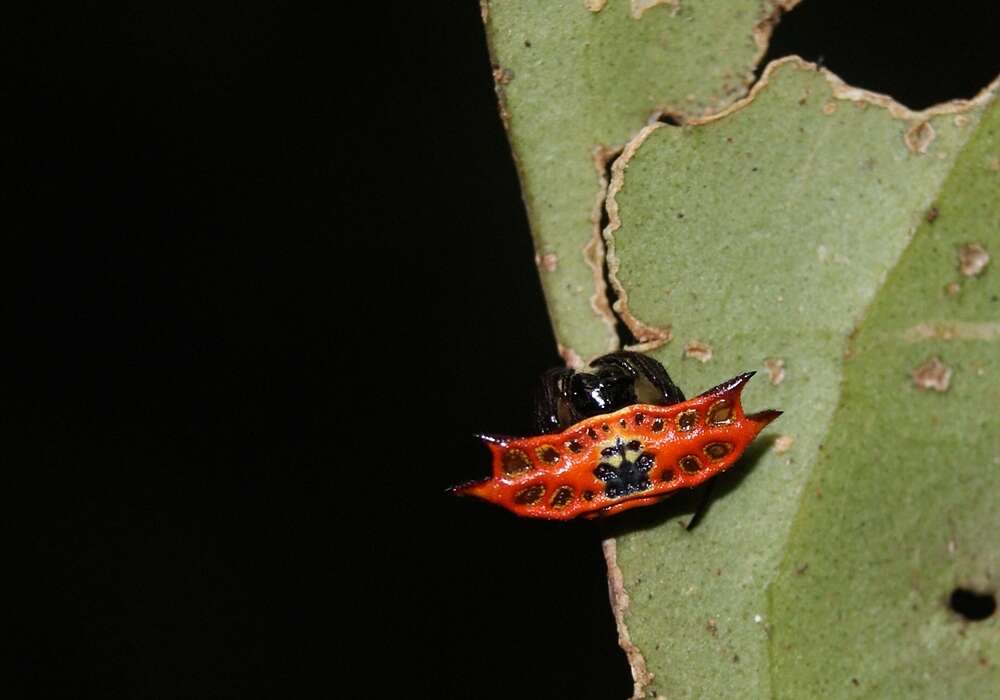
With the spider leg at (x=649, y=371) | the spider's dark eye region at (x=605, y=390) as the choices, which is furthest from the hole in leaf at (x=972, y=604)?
the spider's dark eye region at (x=605, y=390)

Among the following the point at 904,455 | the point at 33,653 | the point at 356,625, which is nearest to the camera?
the point at 904,455

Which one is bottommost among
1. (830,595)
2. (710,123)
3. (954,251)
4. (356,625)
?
(356,625)

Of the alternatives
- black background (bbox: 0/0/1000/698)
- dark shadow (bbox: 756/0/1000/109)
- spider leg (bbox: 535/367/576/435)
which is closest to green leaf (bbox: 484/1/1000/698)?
dark shadow (bbox: 756/0/1000/109)

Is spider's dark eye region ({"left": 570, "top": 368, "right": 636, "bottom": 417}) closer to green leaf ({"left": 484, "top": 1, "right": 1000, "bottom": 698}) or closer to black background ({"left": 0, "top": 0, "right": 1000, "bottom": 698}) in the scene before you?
green leaf ({"left": 484, "top": 1, "right": 1000, "bottom": 698})

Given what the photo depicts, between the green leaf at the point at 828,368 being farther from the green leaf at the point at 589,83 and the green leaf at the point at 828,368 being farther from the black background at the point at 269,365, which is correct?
the black background at the point at 269,365

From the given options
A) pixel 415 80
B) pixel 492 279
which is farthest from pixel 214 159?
pixel 492 279

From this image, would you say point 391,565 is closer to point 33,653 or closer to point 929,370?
point 33,653
